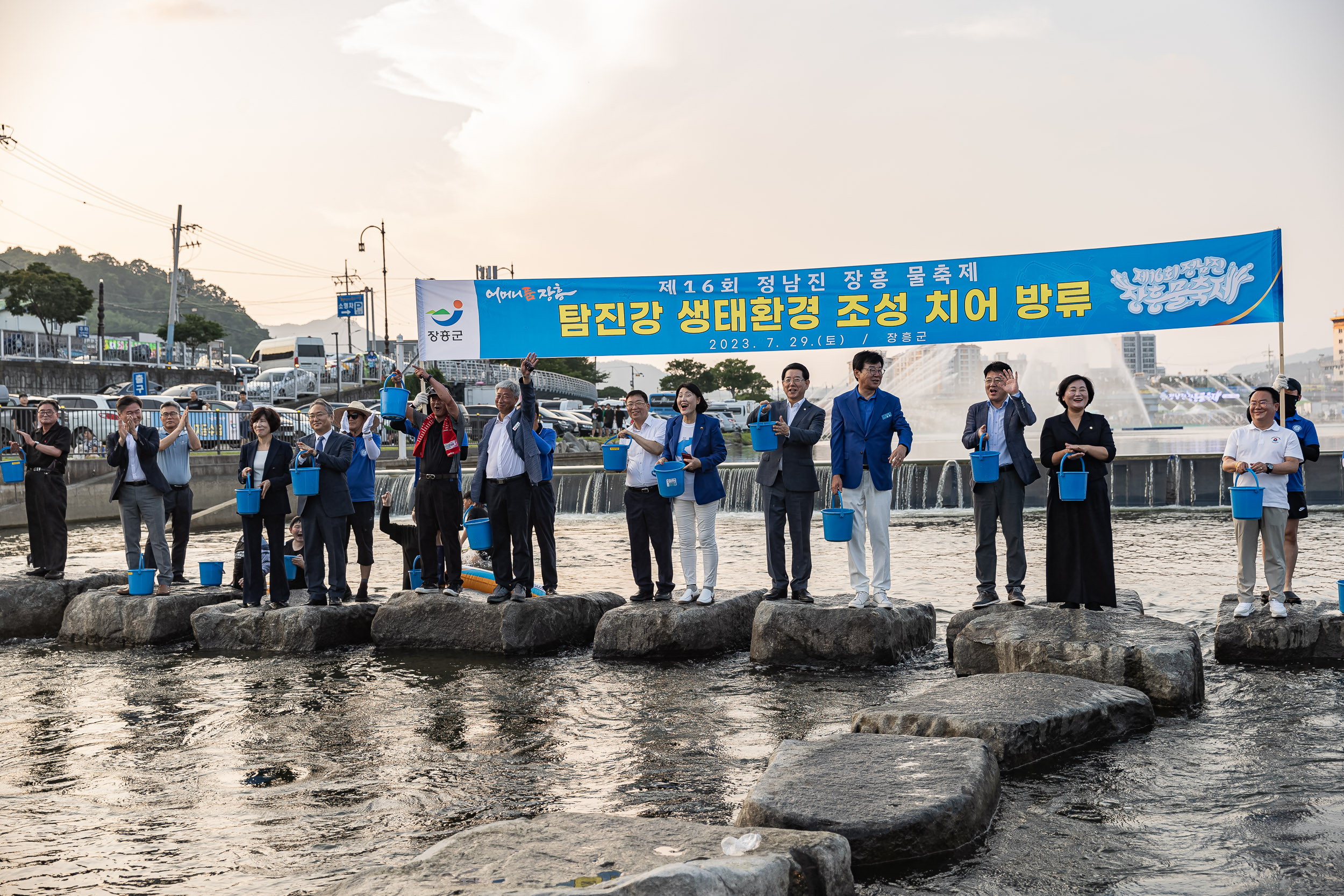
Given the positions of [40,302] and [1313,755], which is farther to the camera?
[40,302]

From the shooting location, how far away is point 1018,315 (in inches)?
476

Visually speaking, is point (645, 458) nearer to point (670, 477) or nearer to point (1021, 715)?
point (670, 477)

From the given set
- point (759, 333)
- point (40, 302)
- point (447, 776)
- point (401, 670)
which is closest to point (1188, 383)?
point (759, 333)

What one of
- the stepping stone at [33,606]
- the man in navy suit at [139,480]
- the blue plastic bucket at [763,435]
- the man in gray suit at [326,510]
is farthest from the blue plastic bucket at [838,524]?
the stepping stone at [33,606]

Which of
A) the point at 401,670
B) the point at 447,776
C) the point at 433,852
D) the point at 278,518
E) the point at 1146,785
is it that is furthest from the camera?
the point at 278,518

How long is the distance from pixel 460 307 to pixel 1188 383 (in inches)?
529

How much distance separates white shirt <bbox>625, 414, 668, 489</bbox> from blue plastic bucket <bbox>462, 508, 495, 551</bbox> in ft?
3.72

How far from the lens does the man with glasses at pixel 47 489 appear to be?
903 centimetres

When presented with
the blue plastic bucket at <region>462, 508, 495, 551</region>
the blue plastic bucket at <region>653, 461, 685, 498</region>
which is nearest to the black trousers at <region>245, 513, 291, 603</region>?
the blue plastic bucket at <region>462, 508, 495, 551</region>

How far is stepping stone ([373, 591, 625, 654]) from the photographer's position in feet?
24.3

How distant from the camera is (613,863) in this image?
2.96 metres

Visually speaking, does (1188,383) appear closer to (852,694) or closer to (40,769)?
(852,694)

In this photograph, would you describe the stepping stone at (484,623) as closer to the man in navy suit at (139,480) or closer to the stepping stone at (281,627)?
the stepping stone at (281,627)

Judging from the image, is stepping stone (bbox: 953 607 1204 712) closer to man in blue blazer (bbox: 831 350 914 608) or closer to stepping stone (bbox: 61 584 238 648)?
man in blue blazer (bbox: 831 350 914 608)
